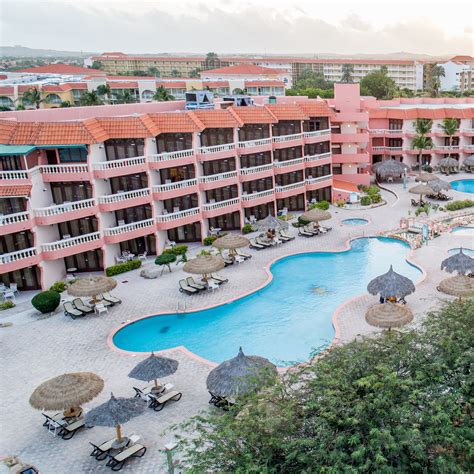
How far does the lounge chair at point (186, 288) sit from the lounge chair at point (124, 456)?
1391cm

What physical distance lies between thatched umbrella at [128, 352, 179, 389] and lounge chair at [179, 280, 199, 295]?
10.5 meters

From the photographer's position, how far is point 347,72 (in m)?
172

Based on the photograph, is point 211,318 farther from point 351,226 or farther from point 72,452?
point 351,226

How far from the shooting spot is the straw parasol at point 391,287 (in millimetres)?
25031

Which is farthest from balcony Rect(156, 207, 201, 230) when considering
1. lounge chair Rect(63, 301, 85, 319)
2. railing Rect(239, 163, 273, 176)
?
lounge chair Rect(63, 301, 85, 319)

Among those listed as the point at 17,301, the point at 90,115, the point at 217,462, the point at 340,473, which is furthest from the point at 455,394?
the point at 90,115

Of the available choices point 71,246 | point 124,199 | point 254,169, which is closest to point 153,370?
point 71,246

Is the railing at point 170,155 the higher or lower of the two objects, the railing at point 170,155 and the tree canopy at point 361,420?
the higher

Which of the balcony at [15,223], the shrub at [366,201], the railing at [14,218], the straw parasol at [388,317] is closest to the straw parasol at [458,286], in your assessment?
the straw parasol at [388,317]

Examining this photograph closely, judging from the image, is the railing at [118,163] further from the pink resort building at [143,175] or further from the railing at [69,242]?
the railing at [69,242]

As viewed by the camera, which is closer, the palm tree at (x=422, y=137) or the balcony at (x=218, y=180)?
the balcony at (x=218, y=180)

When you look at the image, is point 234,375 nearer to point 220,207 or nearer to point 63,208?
point 63,208

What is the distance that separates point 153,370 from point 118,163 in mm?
18585

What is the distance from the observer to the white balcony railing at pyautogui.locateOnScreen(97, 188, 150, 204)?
33938 mm
